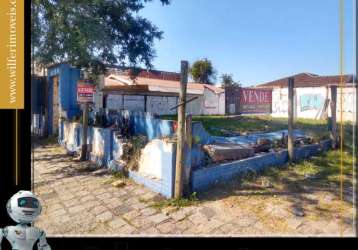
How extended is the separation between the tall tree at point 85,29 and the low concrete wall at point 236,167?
123 inches

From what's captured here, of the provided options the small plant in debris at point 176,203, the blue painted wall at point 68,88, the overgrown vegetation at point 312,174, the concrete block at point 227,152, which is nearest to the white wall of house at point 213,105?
the blue painted wall at point 68,88

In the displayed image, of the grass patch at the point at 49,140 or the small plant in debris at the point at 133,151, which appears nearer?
the small plant in debris at the point at 133,151

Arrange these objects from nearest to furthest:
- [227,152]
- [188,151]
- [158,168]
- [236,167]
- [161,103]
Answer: [188,151] → [158,168] → [236,167] → [227,152] → [161,103]

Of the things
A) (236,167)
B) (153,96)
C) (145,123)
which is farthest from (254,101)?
(236,167)

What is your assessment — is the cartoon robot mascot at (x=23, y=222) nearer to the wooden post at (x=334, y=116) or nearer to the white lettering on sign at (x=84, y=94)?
the white lettering on sign at (x=84, y=94)

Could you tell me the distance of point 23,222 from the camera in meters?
2.04

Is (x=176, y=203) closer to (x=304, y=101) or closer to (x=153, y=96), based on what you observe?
(x=153, y=96)

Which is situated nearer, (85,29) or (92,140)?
(85,29)

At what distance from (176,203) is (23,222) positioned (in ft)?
7.16

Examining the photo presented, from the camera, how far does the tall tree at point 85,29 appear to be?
17.1 ft

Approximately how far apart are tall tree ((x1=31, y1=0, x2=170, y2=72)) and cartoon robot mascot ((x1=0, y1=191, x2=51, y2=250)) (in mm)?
3265

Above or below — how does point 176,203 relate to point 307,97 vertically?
below

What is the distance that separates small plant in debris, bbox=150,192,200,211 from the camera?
381 cm

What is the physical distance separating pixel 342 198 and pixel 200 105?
9.43 meters
